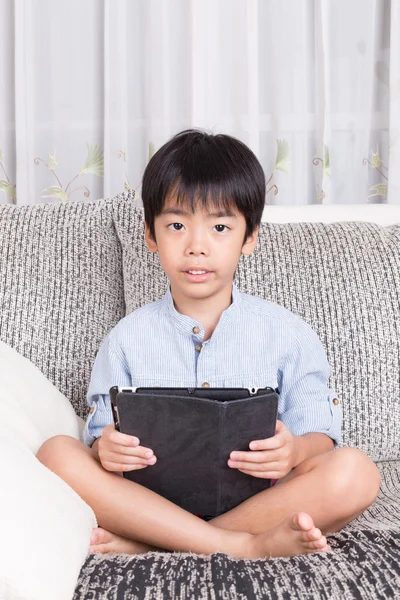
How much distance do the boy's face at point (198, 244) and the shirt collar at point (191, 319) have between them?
0.18 feet

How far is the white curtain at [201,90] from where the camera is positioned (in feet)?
6.51

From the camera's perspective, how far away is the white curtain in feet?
6.51

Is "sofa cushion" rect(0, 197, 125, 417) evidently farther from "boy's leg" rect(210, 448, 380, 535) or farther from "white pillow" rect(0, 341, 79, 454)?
"boy's leg" rect(210, 448, 380, 535)

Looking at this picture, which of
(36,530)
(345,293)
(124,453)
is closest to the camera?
(36,530)

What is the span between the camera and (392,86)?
198cm

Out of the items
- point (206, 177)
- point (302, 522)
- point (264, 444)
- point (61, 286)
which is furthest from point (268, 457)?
point (61, 286)

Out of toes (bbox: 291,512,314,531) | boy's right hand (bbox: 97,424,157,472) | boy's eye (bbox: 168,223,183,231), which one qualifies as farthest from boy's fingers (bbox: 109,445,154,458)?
boy's eye (bbox: 168,223,183,231)

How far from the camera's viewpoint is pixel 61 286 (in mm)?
1413

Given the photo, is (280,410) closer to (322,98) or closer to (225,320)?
(225,320)

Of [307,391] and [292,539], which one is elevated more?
[307,391]

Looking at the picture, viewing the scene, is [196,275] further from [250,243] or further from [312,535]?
[312,535]

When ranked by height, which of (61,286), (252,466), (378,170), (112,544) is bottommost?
(112,544)

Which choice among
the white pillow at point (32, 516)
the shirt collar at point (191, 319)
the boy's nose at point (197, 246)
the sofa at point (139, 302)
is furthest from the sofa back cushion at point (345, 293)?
the white pillow at point (32, 516)

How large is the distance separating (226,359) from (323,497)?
0.98 feet
